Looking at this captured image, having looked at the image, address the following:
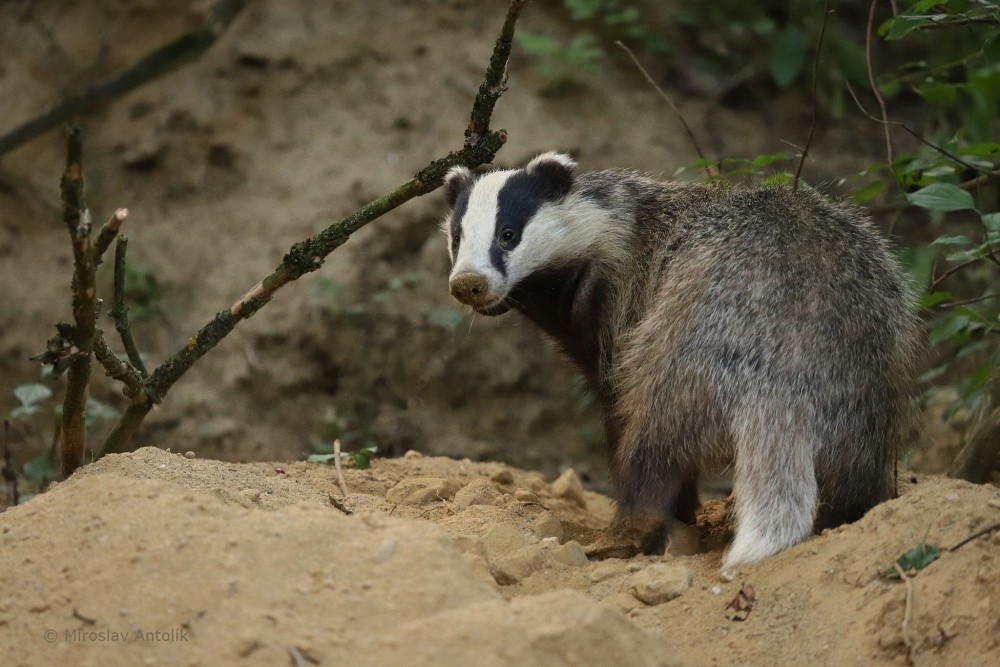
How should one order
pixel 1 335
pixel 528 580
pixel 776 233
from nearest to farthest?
pixel 528 580 → pixel 776 233 → pixel 1 335

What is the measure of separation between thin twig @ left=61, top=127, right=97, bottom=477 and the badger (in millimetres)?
1634

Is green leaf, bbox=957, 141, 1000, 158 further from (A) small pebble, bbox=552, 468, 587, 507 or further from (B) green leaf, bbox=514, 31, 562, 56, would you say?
(B) green leaf, bbox=514, 31, 562, 56

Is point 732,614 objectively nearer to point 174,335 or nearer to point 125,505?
point 125,505

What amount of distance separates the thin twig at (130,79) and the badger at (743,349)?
11.6ft

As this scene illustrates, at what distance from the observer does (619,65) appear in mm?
8906

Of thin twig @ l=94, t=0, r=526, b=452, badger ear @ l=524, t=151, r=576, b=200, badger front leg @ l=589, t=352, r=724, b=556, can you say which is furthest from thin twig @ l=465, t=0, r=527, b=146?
badger front leg @ l=589, t=352, r=724, b=556

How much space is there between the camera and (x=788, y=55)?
8508 mm

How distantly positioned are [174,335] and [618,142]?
3.63 metres

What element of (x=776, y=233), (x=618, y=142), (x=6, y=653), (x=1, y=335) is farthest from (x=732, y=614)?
(x=1, y=335)

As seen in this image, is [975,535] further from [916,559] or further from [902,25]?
[902,25]

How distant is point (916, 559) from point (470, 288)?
7.15 ft

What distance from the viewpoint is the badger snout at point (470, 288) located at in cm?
466

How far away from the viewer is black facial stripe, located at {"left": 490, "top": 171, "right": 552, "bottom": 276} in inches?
195

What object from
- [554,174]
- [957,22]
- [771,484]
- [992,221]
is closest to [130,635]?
[771,484]
